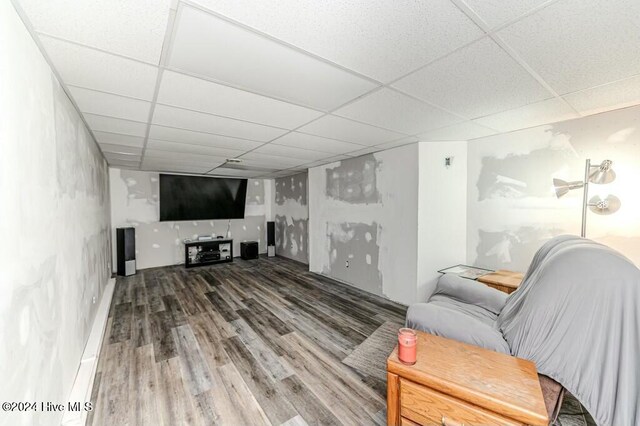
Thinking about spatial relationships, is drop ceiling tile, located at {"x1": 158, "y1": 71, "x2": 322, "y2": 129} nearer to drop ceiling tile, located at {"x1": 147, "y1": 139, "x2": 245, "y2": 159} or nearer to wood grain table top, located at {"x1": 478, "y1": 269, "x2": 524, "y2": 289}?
drop ceiling tile, located at {"x1": 147, "y1": 139, "x2": 245, "y2": 159}

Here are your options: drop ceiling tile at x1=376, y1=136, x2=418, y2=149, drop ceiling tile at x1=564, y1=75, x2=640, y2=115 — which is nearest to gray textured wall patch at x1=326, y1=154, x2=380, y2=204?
drop ceiling tile at x1=376, y1=136, x2=418, y2=149

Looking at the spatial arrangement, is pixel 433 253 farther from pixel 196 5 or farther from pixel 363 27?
pixel 196 5

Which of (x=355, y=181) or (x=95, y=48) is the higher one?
(x=95, y=48)

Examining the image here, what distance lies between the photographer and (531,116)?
2391 millimetres

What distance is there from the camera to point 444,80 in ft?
5.38

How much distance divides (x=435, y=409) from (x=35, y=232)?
220 centimetres

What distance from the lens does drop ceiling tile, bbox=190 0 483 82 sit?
1.02 m

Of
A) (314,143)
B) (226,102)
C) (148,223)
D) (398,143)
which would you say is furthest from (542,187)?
(148,223)

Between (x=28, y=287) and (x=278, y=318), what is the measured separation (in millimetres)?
2382

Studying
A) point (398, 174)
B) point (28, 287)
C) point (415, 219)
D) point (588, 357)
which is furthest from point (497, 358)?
point (398, 174)

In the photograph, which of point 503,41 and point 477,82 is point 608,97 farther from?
point 503,41

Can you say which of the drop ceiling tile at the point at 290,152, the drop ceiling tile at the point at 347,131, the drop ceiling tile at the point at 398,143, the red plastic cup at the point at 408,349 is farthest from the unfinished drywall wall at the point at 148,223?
the red plastic cup at the point at 408,349

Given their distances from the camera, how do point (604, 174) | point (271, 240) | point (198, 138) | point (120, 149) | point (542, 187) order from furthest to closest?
point (271, 240)
point (120, 149)
point (198, 138)
point (542, 187)
point (604, 174)

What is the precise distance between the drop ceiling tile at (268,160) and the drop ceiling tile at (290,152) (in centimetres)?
18
